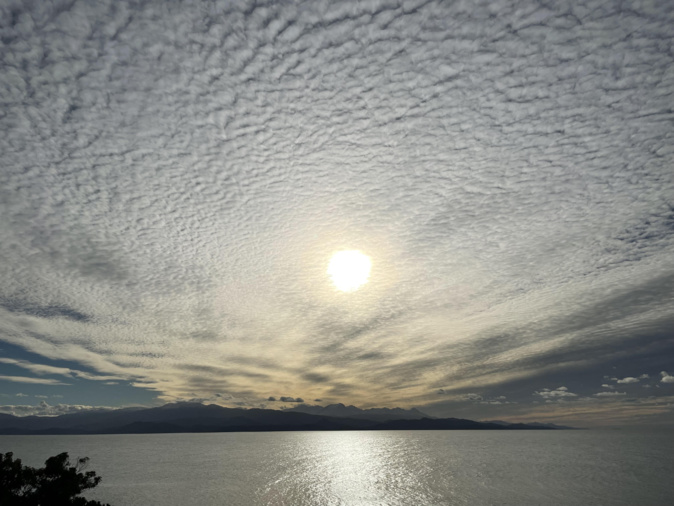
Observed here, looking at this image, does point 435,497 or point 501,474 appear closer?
point 435,497

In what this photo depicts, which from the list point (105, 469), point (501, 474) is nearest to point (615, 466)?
point (501, 474)

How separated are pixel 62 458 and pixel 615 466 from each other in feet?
575

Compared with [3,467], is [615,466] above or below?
above

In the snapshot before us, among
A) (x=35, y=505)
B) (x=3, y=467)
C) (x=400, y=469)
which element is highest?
(x=400, y=469)

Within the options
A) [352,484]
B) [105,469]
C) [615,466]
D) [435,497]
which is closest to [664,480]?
[615,466]

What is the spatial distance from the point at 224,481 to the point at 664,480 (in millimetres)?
131070

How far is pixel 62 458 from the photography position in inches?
1693

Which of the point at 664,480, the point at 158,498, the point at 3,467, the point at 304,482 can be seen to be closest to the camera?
the point at 3,467

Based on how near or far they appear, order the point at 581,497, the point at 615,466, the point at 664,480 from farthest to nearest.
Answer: the point at 615,466, the point at 664,480, the point at 581,497

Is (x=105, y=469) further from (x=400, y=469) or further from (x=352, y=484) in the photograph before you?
(x=400, y=469)

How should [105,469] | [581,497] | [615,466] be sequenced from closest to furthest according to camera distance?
[581,497] < [615,466] < [105,469]

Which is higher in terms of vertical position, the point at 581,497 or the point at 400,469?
the point at 400,469

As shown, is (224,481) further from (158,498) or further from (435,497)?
(435,497)

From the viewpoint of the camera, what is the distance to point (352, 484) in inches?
4200
